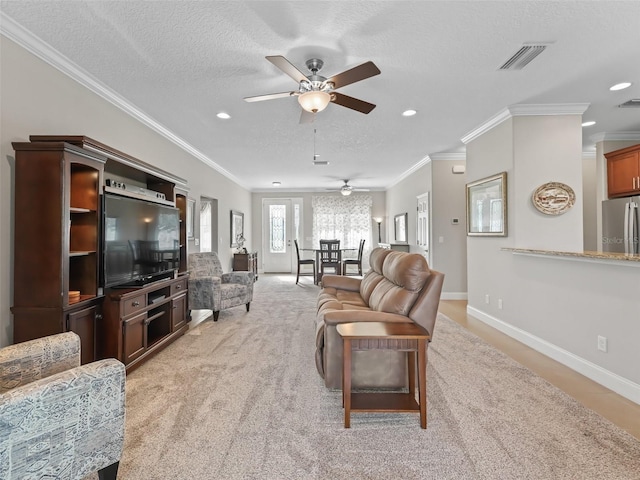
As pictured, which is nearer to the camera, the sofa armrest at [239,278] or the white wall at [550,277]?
the white wall at [550,277]

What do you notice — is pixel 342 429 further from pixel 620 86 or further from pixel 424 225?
pixel 424 225

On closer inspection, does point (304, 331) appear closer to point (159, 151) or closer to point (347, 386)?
point (347, 386)

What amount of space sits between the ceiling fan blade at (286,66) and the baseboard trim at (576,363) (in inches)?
132

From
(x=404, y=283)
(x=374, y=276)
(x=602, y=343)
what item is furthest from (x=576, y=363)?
(x=374, y=276)

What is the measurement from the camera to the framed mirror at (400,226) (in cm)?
769

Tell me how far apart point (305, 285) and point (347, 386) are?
5.66 meters

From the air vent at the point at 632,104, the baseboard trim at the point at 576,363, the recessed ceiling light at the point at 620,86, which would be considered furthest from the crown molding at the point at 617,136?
the baseboard trim at the point at 576,363

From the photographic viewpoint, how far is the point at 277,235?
32.1 ft

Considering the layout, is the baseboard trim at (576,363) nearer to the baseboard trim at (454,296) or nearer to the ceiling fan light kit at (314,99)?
the baseboard trim at (454,296)

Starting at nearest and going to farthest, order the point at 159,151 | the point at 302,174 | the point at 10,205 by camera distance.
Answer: the point at 10,205, the point at 159,151, the point at 302,174

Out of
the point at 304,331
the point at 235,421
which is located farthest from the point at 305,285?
the point at 235,421

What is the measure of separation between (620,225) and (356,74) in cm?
462

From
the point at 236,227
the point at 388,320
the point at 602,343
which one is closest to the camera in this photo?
the point at 388,320

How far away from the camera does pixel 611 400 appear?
7.56ft
